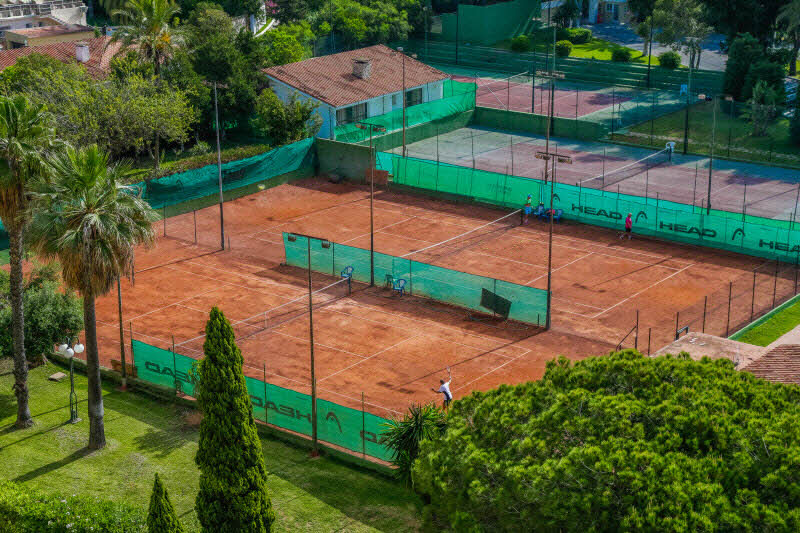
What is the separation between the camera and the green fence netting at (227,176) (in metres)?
64.6

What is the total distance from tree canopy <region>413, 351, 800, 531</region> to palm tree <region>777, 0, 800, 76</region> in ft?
218

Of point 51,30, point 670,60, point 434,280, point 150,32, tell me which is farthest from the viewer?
point 670,60

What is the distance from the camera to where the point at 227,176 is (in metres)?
67.9

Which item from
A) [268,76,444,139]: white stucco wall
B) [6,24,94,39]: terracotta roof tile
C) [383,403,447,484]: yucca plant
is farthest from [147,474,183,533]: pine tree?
[6,24,94,39]: terracotta roof tile

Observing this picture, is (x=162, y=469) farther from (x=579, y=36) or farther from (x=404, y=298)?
(x=579, y=36)

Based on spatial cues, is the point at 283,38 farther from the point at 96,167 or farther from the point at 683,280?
the point at 96,167

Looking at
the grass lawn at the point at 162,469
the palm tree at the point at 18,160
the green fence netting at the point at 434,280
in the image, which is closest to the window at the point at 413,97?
the green fence netting at the point at 434,280

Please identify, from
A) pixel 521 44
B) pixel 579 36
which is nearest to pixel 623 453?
pixel 521 44

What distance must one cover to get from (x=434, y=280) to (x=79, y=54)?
1605 inches

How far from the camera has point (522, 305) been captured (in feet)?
156

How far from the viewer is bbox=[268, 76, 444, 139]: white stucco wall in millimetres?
77312

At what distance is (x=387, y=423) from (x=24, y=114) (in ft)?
50.3

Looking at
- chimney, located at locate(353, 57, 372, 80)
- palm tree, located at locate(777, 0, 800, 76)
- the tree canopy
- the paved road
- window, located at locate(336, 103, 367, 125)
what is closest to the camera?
the tree canopy

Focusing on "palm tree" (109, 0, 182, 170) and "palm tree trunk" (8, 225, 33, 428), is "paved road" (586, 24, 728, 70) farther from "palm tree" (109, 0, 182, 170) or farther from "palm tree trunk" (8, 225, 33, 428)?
"palm tree trunk" (8, 225, 33, 428)
